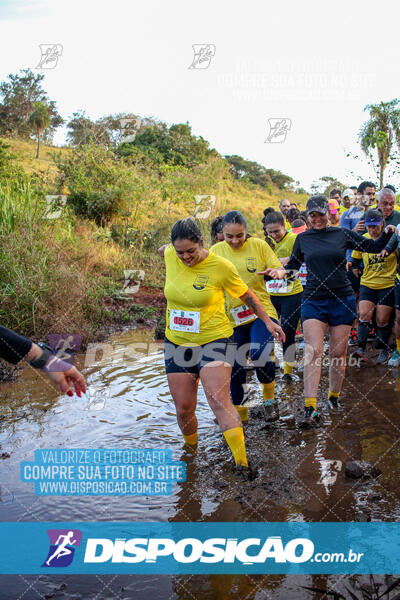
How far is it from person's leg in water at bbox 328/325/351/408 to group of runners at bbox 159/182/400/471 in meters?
0.01

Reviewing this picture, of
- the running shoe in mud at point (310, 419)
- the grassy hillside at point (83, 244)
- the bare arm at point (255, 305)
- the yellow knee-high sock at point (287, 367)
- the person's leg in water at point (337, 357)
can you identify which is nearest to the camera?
the bare arm at point (255, 305)

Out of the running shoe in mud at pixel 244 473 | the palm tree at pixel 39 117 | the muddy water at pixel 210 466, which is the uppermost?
the palm tree at pixel 39 117

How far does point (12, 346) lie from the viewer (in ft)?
8.95

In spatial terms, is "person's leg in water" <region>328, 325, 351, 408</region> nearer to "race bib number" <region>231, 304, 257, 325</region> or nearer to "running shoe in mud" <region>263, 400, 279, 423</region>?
"running shoe in mud" <region>263, 400, 279, 423</region>

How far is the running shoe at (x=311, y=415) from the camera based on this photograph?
16.9 ft

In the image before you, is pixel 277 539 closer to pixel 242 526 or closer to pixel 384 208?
pixel 242 526

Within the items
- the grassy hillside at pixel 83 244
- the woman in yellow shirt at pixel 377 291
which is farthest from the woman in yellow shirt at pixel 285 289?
the grassy hillside at pixel 83 244

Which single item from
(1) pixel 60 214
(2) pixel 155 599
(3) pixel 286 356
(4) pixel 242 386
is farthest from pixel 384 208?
(1) pixel 60 214

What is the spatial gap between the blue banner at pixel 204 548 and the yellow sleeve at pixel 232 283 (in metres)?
1.71

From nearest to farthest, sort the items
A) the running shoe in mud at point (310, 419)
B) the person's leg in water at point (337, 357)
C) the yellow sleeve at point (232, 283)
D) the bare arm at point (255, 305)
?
1. the yellow sleeve at point (232, 283)
2. the bare arm at point (255, 305)
3. the running shoe in mud at point (310, 419)
4. the person's leg in water at point (337, 357)

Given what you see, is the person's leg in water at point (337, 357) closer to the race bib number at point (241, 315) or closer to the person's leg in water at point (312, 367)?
the person's leg in water at point (312, 367)

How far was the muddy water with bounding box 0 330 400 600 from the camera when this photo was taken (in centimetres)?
296

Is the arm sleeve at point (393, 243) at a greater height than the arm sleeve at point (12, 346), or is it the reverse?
the arm sleeve at point (393, 243)

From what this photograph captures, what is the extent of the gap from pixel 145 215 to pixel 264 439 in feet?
38.0
